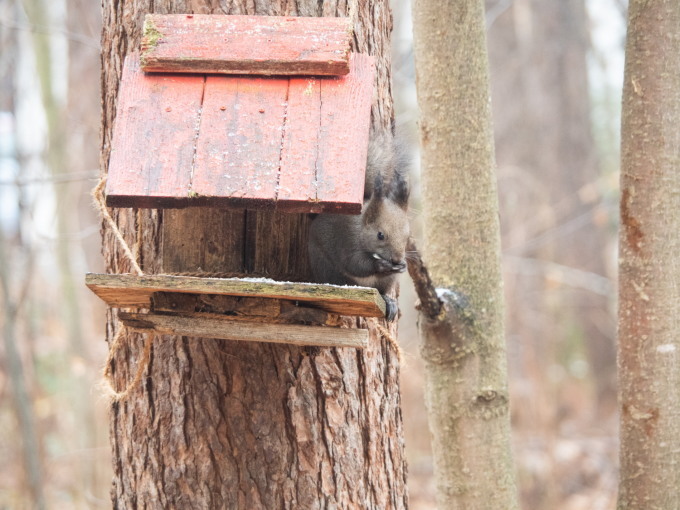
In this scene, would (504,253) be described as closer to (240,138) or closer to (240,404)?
(240,404)

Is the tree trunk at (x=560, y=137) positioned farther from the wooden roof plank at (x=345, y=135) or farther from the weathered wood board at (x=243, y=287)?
the weathered wood board at (x=243, y=287)

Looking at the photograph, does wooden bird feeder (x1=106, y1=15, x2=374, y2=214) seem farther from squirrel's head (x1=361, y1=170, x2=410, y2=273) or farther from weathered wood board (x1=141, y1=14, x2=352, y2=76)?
squirrel's head (x1=361, y1=170, x2=410, y2=273)

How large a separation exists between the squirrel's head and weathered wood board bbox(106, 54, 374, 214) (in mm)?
248

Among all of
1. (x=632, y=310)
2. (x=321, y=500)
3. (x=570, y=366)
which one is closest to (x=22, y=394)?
(x=321, y=500)

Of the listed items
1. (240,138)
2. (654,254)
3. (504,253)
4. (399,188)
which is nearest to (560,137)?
(504,253)

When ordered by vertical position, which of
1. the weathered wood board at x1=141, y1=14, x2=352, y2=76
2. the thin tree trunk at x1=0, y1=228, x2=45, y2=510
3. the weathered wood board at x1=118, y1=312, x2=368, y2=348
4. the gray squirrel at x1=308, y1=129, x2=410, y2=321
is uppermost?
the weathered wood board at x1=141, y1=14, x2=352, y2=76

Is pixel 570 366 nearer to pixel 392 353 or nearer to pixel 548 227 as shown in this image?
pixel 548 227

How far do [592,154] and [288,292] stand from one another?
6.60m

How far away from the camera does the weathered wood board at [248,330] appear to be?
1.77m

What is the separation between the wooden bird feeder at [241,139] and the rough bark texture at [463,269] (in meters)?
0.52

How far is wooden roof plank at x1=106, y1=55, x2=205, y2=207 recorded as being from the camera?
1.65 m

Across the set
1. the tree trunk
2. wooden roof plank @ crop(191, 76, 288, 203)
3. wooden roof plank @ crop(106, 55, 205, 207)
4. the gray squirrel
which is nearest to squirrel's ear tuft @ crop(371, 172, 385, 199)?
the gray squirrel

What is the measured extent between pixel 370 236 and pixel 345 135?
0.30 m

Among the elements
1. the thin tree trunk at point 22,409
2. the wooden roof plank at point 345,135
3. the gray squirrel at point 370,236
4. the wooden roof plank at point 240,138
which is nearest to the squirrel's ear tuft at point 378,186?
the gray squirrel at point 370,236
